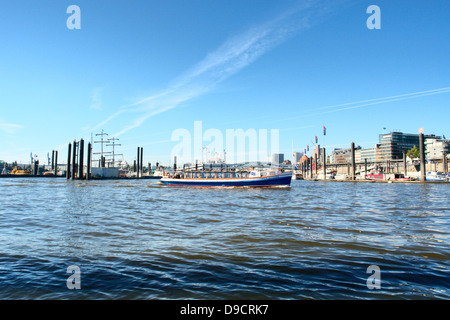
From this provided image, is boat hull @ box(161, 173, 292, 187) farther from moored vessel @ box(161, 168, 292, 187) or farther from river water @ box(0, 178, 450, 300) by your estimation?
river water @ box(0, 178, 450, 300)

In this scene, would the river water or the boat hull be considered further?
the boat hull

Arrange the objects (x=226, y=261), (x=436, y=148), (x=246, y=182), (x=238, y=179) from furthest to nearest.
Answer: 1. (x=436, y=148)
2. (x=238, y=179)
3. (x=246, y=182)
4. (x=226, y=261)

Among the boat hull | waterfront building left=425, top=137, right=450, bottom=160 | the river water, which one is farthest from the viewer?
waterfront building left=425, top=137, right=450, bottom=160

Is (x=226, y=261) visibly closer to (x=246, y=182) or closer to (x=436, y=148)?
(x=246, y=182)

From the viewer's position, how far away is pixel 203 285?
245 inches

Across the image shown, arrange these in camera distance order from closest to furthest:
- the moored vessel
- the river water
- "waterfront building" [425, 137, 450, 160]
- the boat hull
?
the river water, the boat hull, the moored vessel, "waterfront building" [425, 137, 450, 160]

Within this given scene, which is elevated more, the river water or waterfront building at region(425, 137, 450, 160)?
waterfront building at region(425, 137, 450, 160)

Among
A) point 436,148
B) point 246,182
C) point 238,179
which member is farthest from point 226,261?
point 436,148

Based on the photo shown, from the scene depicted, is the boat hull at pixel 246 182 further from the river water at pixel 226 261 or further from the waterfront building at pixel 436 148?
the waterfront building at pixel 436 148

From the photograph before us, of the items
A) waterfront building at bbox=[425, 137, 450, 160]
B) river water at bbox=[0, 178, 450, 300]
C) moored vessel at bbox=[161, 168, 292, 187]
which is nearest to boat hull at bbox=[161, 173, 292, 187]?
moored vessel at bbox=[161, 168, 292, 187]

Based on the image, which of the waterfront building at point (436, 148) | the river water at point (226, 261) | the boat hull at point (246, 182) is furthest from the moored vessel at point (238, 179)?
the waterfront building at point (436, 148)

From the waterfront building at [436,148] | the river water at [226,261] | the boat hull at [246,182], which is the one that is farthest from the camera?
the waterfront building at [436,148]
